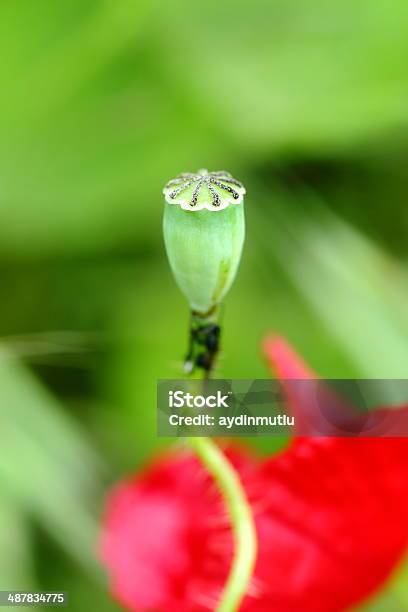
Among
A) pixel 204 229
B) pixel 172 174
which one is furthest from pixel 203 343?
pixel 172 174

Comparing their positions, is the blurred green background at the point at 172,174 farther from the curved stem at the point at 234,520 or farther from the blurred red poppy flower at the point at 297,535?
the curved stem at the point at 234,520

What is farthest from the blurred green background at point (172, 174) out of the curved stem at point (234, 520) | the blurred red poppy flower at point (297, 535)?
the curved stem at point (234, 520)

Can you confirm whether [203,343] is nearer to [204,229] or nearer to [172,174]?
[204,229]

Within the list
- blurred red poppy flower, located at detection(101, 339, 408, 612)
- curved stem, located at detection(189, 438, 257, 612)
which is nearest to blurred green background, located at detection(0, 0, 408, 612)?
blurred red poppy flower, located at detection(101, 339, 408, 612)

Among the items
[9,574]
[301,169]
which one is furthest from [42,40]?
[9,574]

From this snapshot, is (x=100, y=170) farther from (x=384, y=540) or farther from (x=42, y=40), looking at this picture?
(x=384, y=540)

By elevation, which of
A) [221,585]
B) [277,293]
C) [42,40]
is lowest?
[221,585]
